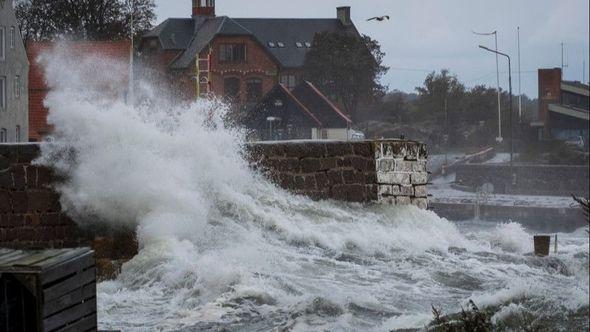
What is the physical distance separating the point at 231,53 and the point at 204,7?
14.3 feet

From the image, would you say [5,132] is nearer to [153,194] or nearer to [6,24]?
[6,24]

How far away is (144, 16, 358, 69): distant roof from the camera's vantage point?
99.0 feet

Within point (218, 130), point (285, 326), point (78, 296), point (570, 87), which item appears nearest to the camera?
point (78, 296)

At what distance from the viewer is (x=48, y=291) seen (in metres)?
5.85

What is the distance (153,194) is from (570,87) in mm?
23595

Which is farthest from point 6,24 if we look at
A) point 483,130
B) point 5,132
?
point 483,130

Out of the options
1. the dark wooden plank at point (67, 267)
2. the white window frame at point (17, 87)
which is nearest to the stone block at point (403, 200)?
the dark wooden plank at point (67, 267)

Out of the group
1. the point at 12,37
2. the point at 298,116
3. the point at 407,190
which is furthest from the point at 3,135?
the point at 298,116

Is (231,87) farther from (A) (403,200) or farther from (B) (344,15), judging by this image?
(A) (403,200)

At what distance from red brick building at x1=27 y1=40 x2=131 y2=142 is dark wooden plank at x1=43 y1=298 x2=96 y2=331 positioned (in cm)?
2021

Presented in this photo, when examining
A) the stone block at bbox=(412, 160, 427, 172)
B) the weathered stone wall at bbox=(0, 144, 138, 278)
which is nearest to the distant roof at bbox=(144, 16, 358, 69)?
the stone block at bbox=(412, 160, 427, 172)

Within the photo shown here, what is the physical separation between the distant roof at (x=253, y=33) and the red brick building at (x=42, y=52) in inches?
40.2

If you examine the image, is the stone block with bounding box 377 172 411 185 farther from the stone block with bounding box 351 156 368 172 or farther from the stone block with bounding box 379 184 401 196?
the stone block with bounding box 351 156 368 172

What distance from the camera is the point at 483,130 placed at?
4309 cm
